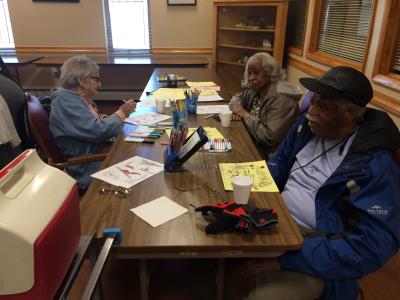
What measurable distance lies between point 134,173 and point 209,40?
13.8ft

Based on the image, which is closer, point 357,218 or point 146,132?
point 357,218

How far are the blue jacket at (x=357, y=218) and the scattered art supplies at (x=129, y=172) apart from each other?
0.67 m

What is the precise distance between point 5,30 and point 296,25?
4374mm

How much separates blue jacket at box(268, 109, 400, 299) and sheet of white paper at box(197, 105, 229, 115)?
129 centimetres

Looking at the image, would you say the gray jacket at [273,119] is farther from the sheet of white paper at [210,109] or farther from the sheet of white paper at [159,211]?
the sheet of white paper at [159,211]

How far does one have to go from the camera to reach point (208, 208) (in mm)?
1178

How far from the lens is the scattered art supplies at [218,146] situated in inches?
71.2

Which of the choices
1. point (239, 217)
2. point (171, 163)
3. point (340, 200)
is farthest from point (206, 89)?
point (239, 217)

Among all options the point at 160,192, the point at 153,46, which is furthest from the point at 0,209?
the point at 153,46

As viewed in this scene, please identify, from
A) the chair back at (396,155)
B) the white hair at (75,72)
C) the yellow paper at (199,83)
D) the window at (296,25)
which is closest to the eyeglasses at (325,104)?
the chair back at (396,155)

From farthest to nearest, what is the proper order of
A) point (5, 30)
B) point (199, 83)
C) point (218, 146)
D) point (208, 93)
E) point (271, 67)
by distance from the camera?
A: point (5, 30), point (199, 83), point (208, 93), point (271, 67), point (218, 146)

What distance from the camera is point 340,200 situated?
1285 millimetres

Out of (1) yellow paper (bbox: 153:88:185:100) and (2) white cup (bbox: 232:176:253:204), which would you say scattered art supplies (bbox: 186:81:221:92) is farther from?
(2) white cup (bbox: 232:176:253:204)

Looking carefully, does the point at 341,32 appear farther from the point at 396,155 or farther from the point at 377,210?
the point at 377,210
